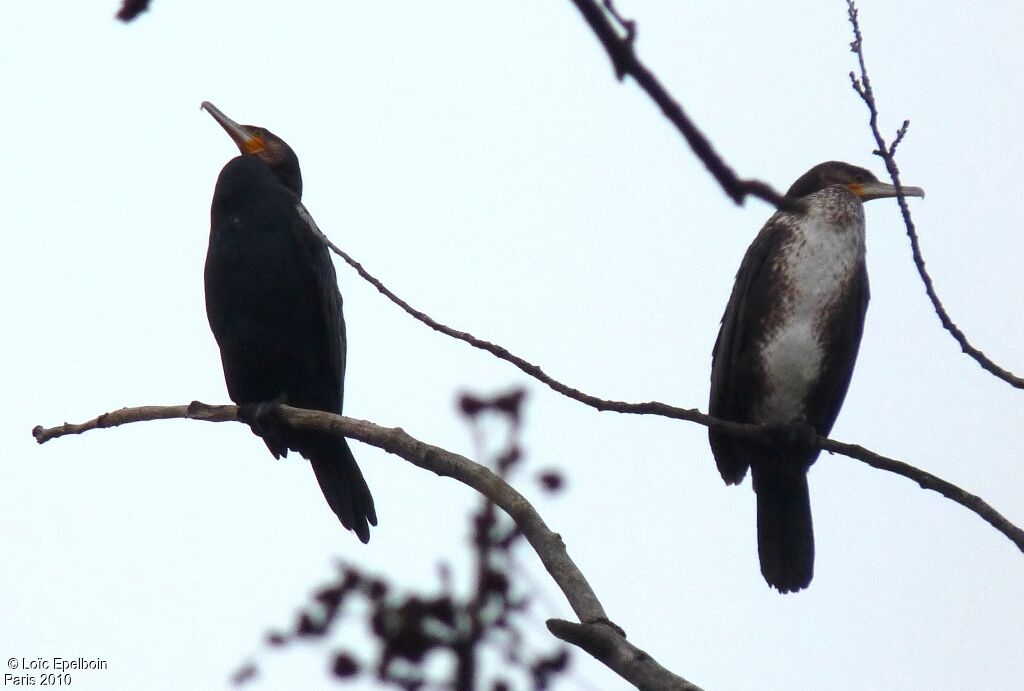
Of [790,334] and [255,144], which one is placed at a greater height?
[255,144]

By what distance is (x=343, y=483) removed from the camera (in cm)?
468

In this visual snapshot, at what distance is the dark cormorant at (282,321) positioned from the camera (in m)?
4.68

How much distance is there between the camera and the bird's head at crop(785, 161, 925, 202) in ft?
17.5

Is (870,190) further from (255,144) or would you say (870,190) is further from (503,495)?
(503,495)

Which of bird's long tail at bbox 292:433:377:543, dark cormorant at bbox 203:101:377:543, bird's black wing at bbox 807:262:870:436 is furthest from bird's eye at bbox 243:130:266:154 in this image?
bird's black wing at bbox 807:262:870:436

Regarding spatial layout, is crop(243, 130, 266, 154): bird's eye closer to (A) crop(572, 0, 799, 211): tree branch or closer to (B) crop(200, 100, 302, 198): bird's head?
(B) crop(200, 100, 302, 198): bird's head

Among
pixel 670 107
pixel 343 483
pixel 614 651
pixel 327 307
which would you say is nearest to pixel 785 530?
pixel 343 483

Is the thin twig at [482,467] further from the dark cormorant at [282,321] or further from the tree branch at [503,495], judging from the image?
the dark cormorant at [282,321]

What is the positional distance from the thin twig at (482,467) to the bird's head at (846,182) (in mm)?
1757

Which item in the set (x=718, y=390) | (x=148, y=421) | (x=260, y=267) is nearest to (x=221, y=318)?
(x=260, y=267)

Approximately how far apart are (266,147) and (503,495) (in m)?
3.43

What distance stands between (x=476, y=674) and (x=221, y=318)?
10.6 ft

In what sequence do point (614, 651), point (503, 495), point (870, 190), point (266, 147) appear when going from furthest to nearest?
1. point (266, 147)
2. point (870, 190)
3. point (503, 495)
4. point (614, 651)

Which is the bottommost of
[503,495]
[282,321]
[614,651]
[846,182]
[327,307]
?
[614,651]
